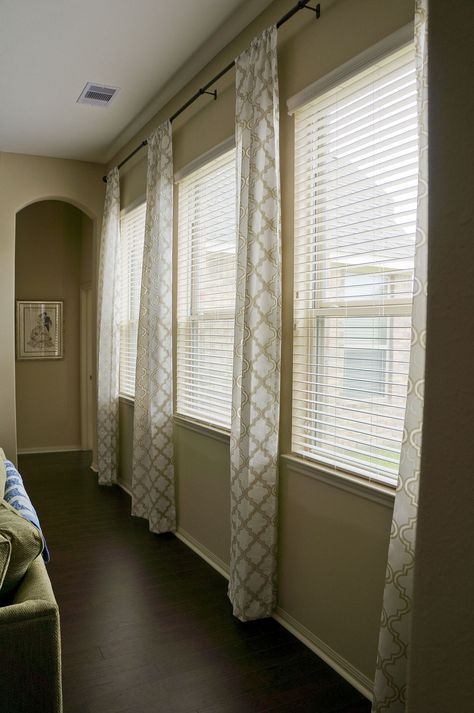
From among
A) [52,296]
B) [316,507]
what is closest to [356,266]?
[316,507]

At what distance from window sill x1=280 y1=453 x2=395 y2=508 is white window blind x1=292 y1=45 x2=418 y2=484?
0.04 metres

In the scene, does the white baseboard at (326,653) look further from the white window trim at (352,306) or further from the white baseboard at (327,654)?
the white window trim at (352,306)

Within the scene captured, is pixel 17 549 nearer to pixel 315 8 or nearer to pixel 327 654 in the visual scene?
pixel 327 654

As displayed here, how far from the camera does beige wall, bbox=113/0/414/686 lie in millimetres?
2330

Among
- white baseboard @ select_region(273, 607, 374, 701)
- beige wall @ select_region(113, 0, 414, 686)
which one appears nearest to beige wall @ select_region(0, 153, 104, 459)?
beige wall @ select_region(113, 0, 414, 686)

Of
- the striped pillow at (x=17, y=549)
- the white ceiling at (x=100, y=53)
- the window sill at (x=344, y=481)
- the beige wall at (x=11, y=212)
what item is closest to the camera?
the striped pillow at (x=17, y=549)

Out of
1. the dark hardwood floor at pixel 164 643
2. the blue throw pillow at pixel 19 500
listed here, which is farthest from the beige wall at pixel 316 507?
the blue throw pillow at pixel 19 500

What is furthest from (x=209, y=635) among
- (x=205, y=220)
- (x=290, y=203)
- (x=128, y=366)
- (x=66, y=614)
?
(x=128, y=366)

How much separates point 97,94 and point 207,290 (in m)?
1.85

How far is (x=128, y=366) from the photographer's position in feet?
18.8

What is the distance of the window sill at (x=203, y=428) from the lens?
3.53 m

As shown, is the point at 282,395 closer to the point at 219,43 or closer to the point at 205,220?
the point at 205,220

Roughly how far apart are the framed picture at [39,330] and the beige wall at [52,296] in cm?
8

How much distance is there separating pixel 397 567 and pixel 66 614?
6.27 ft
